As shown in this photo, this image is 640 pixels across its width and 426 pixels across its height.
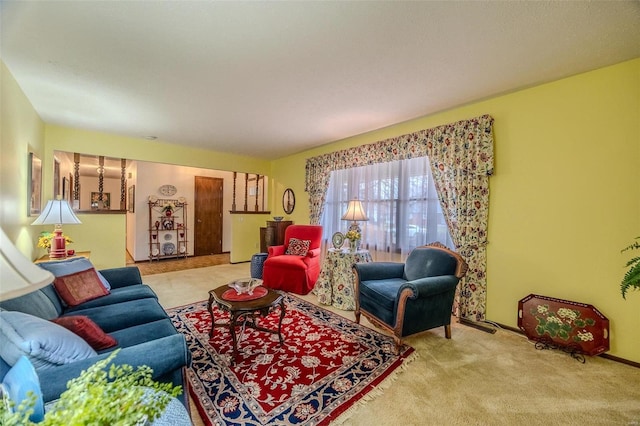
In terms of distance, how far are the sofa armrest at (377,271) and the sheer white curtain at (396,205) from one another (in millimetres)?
602

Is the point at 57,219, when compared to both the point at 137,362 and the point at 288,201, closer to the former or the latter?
the point at 137,362

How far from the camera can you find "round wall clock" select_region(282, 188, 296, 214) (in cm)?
552

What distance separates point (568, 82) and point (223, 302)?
359 centimetres

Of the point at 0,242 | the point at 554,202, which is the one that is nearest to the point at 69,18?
the point at 0,242

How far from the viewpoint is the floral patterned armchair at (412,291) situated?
224cm

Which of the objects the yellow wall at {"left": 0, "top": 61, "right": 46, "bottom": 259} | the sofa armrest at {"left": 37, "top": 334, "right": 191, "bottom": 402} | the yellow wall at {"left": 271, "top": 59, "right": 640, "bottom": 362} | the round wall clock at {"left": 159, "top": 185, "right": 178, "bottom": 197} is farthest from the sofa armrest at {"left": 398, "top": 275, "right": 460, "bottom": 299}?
the round wall clock at {"left": 159, "top": 185, "right": 178, "bottom": 197}

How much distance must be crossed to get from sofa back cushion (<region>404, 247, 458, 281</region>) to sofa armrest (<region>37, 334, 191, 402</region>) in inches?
88.2

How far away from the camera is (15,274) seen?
2.06 feet

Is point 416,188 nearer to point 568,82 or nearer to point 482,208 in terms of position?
point 482,208

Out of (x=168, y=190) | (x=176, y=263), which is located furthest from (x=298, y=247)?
(x=168, y=190)

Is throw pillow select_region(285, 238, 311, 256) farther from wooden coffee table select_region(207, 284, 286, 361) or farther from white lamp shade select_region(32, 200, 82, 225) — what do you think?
white lamp shade select_region(32, 200, 82, 225)

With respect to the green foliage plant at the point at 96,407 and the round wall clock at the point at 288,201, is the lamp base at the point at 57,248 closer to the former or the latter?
the green foliage plant at the point at 96,407

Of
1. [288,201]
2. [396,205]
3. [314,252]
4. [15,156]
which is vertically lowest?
[314,252]

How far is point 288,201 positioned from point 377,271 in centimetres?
319
